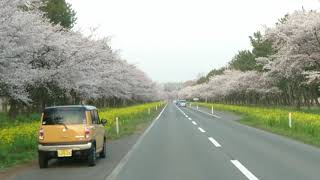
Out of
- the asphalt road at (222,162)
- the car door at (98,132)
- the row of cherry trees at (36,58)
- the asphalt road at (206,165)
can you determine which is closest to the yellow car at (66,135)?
the asphalt road at (206,165)

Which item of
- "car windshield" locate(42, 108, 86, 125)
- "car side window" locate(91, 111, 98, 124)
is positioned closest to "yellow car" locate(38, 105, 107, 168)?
"car windshield" locate(42, 108, 86, 125)

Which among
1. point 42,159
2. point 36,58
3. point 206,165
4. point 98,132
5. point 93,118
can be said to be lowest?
point 206,165

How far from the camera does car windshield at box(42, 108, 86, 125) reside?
11852mm

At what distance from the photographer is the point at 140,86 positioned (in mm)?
99812

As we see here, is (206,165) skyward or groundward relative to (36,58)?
groundward

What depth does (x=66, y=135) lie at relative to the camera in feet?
38.1

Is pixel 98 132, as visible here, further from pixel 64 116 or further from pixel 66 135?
pixel 66 135

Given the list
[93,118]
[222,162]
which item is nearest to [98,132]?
[93,118]

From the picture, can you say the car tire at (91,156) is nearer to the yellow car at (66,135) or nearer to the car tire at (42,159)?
the yellow car at (66,135)

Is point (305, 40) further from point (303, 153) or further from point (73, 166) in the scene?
point (73, 166)

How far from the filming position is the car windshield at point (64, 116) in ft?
38.9

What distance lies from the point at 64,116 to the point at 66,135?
1.79ft

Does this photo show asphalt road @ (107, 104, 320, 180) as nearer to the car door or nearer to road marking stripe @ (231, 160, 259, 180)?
road marking stripe @ (231, 160, 259, 180)

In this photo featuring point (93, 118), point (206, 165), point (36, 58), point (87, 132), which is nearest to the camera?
point (206, 165)
